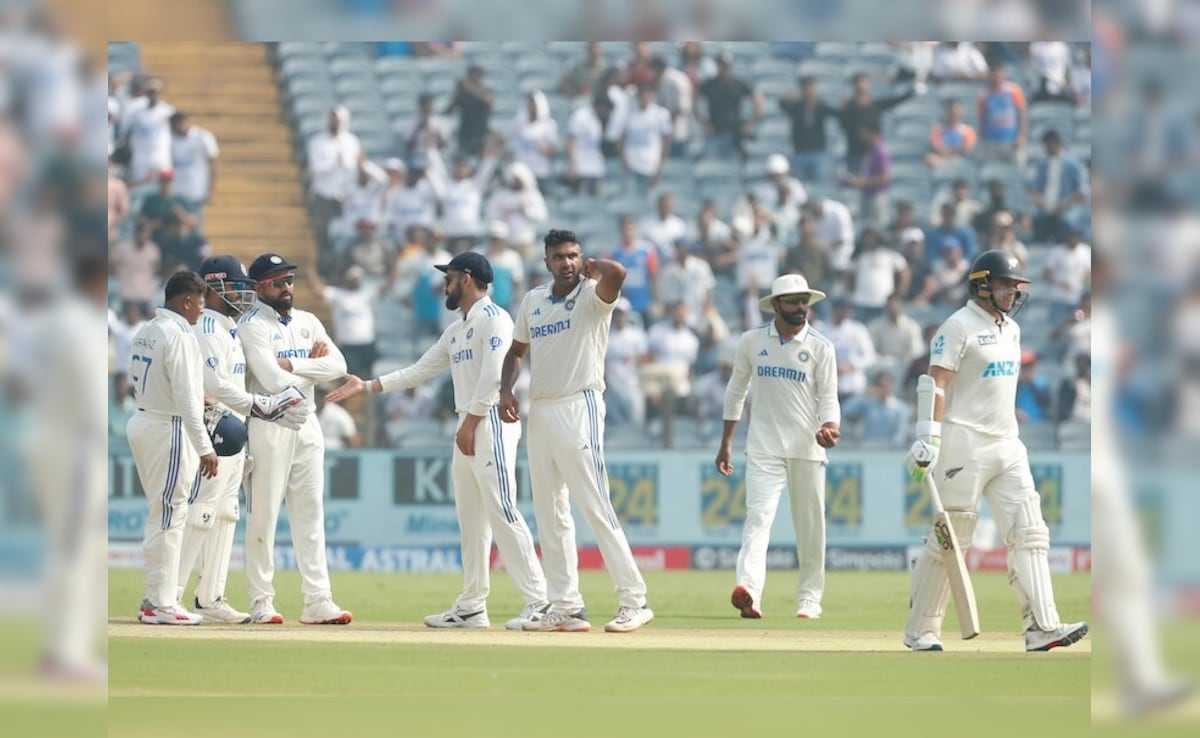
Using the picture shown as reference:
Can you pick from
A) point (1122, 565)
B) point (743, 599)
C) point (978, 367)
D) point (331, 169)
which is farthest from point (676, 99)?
point (1122, 565)

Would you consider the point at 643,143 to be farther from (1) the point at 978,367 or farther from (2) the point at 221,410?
(1) the point at 978,367

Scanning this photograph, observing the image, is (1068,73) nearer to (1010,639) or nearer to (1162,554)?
(1010,639)

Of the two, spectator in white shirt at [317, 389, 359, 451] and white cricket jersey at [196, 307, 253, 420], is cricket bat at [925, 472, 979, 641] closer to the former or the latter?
white cricket jersey at [196, 307, 253, 420]

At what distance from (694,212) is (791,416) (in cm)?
995

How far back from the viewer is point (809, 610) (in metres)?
11.9

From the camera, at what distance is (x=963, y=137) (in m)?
22.0

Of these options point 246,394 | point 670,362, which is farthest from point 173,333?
point 670,362

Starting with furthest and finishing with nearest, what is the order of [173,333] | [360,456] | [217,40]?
[360,456] → [173,333] → [217,40]

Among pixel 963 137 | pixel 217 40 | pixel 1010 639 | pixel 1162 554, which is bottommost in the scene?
pixel 1010 639

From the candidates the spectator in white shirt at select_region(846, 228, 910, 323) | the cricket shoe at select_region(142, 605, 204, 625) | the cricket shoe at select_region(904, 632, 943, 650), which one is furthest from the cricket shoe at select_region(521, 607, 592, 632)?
the spectator in white shirt at select_region(846, 228, 910, 323)

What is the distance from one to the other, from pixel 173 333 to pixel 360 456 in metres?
7.39

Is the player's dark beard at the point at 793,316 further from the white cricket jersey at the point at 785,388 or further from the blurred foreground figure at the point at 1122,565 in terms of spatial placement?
the blurred foreground figure at the point at 1122,565

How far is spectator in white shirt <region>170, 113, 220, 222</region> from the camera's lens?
21078mm

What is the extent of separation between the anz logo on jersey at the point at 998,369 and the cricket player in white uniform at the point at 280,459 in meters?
4.00
